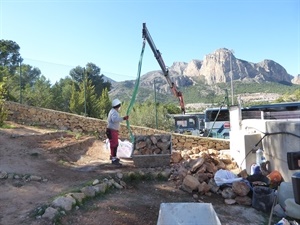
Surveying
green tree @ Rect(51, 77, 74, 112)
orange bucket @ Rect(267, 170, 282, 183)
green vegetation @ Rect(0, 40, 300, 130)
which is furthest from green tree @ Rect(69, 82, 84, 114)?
orange bucket @ Rect(267, 170, 282, 183)

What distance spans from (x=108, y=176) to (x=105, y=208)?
151cm

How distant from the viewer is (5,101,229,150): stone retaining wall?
10.5 metres

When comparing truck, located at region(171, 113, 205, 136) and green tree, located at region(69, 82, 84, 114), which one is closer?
green tree, located at region(69, 82, 84, 114)

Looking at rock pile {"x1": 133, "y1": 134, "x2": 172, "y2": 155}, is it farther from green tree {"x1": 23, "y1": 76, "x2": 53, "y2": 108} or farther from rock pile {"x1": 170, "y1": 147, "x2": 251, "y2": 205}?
green tree {"x1": 23, "y1": 76, "x2": 53, "y2": 108}

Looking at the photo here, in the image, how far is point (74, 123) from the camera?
35.8ft

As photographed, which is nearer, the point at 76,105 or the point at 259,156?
the point at 259,156

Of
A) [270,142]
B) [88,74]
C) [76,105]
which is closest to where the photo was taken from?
[270,142]

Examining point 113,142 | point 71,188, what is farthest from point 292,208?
point 113,142

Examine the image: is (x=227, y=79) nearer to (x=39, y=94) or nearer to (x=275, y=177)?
(x=39, y=94)

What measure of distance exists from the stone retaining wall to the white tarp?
23.8 feet

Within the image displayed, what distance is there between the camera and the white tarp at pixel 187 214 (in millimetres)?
3068

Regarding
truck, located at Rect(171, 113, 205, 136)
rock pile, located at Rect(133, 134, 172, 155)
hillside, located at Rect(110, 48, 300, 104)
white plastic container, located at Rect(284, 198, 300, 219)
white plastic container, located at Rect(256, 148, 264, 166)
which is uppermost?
hillside, located at Rect(110, 48, 300, 104)

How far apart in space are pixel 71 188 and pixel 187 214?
209cm

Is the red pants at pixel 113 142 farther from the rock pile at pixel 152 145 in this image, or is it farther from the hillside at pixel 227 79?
the hillside at pixel 227 79
